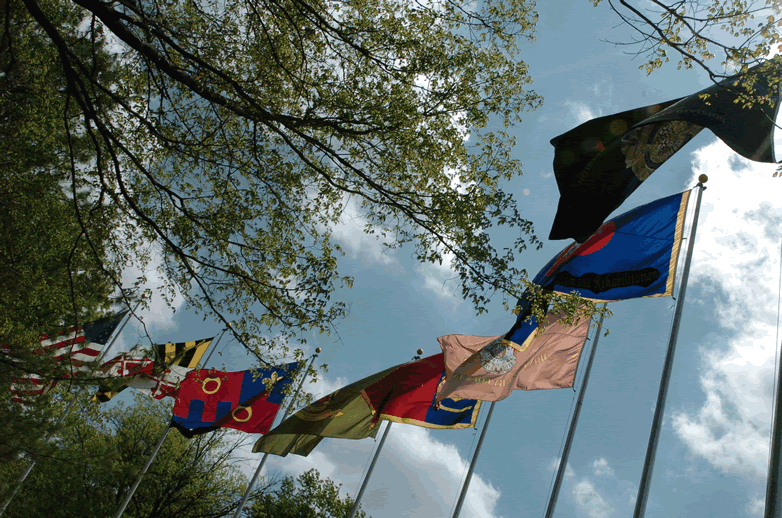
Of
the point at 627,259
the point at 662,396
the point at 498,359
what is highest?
the point at 627,259

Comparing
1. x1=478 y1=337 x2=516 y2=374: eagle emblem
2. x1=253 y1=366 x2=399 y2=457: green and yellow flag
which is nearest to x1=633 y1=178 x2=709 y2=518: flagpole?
x1=478 y1=337 x2=516 y2=374: eagle emblem

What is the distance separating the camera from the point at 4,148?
1124 cm

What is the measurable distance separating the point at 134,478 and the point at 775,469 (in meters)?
21.7

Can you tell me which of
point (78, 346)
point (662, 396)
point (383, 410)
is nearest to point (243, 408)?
point (383, 410)

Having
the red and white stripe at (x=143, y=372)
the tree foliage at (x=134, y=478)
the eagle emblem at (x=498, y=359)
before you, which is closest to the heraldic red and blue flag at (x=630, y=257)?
the eagle emblem at (x=498, y=359)

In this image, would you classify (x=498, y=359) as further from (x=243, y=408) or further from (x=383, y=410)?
(x=243, y=408)

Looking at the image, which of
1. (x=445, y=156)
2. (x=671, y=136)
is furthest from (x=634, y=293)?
(x=445, y=156)

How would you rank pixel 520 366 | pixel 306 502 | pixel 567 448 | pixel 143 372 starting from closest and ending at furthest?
1. pixel 143 372
2. pixel 567 448
3. pixel 520 366
4. pixel 306 502

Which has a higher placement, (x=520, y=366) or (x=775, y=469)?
(x=520, y=366)

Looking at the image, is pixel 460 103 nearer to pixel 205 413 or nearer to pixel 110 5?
pixel 110 5

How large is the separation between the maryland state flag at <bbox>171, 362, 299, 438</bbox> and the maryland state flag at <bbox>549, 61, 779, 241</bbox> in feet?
36.2

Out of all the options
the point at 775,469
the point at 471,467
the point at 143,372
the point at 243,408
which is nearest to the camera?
the point at 775,469

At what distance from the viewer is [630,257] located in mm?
11117

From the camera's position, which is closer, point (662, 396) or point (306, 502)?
point (662, 396)
